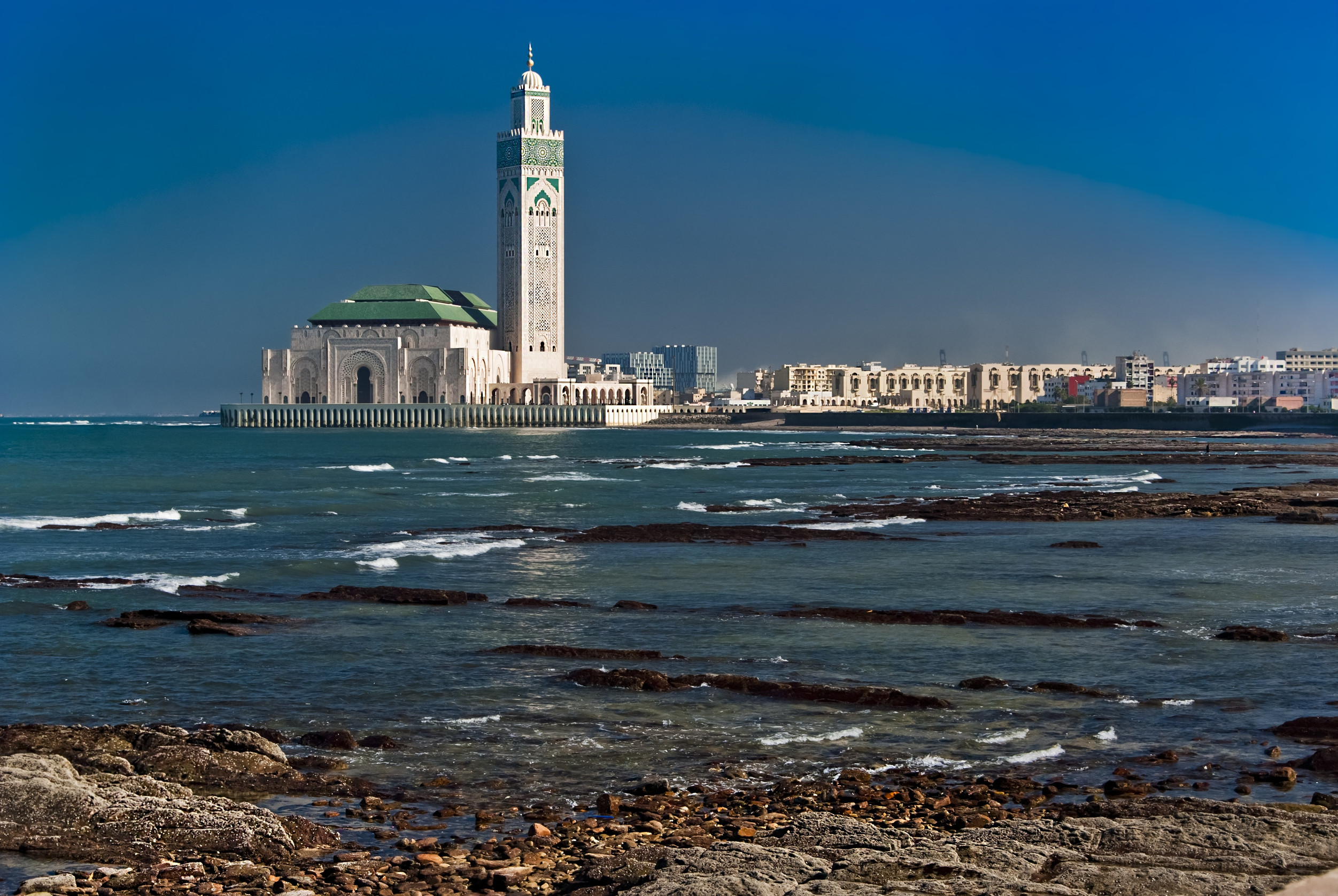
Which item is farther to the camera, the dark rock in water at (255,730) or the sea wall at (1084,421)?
Result: the sea wall at (1084,421)

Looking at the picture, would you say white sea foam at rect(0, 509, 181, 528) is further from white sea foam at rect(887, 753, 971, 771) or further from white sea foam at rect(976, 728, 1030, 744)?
white sea foam at rect(887, 753, 971, 771)

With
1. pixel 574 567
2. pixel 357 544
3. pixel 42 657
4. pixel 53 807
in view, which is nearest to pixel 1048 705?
pixel 53 807

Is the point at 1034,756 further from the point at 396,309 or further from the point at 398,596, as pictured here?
the point at 396,309

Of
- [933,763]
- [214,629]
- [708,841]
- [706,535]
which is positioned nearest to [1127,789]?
[933,763]

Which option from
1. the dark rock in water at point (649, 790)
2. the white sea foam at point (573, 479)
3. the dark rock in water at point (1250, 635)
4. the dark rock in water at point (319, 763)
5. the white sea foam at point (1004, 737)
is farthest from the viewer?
the white sea foam at point (573, 479)

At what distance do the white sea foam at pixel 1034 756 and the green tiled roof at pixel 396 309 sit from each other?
6140 inches

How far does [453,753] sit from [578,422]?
15551 centimetres

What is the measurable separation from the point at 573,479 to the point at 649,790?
159 ft

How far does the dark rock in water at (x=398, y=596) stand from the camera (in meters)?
21.8

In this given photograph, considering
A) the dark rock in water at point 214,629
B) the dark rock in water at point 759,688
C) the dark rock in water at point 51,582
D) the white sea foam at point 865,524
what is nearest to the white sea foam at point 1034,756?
the dark rock in water at point 759,688

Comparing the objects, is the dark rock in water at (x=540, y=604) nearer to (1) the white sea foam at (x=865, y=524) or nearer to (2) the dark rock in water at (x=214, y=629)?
(2) the dark rock in water at (x=214, y=629)

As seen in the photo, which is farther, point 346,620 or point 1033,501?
point 1033,501

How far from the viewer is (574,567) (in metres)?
26.9

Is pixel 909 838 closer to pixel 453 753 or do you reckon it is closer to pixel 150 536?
pixel 453 753
